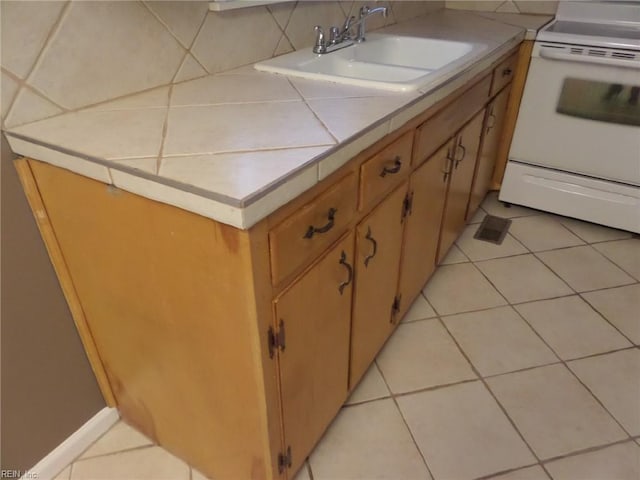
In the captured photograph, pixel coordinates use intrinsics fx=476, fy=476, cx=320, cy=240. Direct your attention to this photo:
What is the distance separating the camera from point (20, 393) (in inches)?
44.0

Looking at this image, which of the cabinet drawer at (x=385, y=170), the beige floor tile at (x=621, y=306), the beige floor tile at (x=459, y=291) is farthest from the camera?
the beige floor tile at (x=459, y=291)

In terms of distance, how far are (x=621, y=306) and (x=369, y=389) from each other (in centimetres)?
111

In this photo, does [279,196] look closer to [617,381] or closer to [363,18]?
[363,18]

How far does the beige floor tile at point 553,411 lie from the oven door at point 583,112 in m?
1.06

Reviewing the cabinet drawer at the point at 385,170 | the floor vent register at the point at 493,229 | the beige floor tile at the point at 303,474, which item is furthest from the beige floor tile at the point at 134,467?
the floor vent register at the point at 493,229

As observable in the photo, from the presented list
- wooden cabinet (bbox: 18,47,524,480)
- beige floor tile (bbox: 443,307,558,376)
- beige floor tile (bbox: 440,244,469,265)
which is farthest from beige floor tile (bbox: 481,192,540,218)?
wooden cabinet (bbox: 18,47,524,480)

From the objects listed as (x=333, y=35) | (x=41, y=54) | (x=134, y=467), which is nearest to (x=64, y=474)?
(x=134, y=467)

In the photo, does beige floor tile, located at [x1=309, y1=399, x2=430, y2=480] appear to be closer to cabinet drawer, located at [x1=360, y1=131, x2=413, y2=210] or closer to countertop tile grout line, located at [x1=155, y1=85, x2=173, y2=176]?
cabinet drawer, located at [x1=360, y1=131, x2=413, y2=210]

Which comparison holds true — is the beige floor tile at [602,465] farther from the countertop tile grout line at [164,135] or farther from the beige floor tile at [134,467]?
the countertop tile grout line at [164,135]

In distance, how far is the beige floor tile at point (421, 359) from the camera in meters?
1.57

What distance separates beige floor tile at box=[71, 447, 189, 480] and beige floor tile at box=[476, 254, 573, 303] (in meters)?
1.37

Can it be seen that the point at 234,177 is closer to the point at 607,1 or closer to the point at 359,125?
the point at 359,125

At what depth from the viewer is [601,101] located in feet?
6.72

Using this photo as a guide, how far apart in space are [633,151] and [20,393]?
7.88 ft
